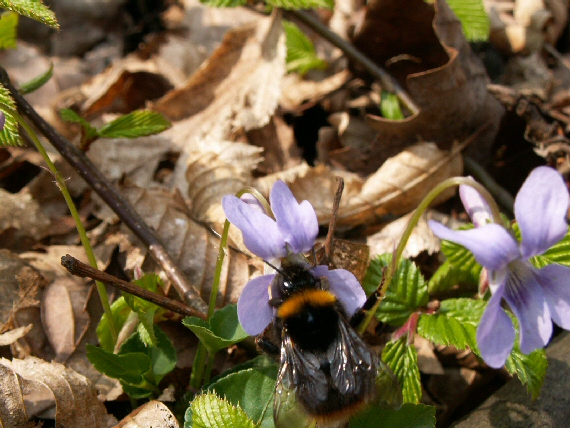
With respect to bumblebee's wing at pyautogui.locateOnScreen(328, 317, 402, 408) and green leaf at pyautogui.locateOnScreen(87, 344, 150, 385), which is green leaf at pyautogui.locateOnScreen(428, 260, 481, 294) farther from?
green leaf at pyautogui.locateOnScreen(87, 344, 150, 385)

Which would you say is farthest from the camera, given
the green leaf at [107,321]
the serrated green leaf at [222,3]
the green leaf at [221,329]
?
the serrated green leaf at [222,3]

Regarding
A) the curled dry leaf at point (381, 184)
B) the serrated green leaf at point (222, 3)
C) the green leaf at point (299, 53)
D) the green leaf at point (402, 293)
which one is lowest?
the curled dry leaf at point (381, 184)

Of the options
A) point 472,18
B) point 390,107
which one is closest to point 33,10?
point 390,107

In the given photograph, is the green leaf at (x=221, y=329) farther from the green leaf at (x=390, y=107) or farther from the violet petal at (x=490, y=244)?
the green leaf at (x=390, y=107)

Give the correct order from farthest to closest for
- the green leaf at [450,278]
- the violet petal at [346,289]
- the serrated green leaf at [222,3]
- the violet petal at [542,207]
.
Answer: the serrated green leaf at [222,3] → the green leaf at [450,278] → the violet petal at [346,289] → the violet petal at [542,207]

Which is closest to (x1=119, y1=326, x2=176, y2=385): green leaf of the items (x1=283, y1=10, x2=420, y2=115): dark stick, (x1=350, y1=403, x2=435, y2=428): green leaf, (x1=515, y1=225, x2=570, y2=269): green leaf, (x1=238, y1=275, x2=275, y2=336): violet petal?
(x1=238, y1=275, x2=275, y2=336): violet petal

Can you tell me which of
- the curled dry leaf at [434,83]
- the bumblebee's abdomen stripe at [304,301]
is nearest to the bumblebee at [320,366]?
the bumblebee's abdomen stripe at [304,301]

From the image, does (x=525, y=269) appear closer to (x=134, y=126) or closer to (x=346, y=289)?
(x=346, y=289)
